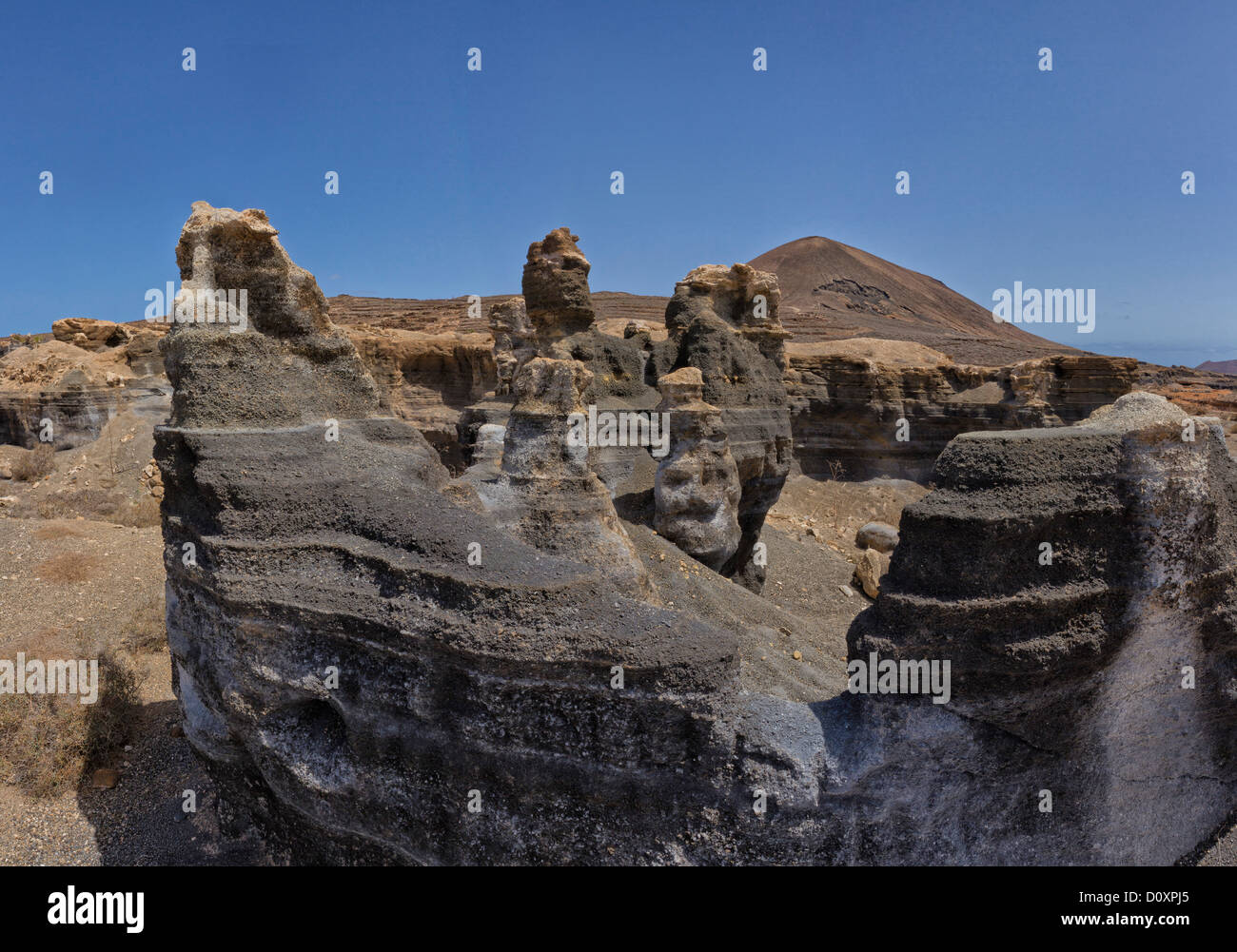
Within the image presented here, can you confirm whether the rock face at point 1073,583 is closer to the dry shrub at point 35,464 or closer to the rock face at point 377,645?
the rock face at point 377,645

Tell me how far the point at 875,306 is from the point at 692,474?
38.4 meters

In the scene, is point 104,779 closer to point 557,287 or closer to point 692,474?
point 692,474

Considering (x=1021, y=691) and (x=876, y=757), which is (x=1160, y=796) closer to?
(x=1021, y=691)

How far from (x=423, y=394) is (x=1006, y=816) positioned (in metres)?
17.4

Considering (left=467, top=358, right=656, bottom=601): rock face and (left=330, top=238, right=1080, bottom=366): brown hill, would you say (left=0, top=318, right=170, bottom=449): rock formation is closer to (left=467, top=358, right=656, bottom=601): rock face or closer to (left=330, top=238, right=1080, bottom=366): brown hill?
(left=330, top=238, right=1080, bottom=366): brown hill

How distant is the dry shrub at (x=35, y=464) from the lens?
55.1 ft

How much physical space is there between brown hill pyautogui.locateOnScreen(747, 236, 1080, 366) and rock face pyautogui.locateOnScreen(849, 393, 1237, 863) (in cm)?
2600

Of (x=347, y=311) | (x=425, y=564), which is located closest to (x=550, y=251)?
(x=425, y=564)

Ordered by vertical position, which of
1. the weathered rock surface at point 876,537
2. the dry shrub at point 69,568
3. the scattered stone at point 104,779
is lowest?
the scattered stone at point 104,779

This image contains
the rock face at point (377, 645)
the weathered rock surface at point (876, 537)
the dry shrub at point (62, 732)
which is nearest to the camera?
the rock face at point (377, 645)

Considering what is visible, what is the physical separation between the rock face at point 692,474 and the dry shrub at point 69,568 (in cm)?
720

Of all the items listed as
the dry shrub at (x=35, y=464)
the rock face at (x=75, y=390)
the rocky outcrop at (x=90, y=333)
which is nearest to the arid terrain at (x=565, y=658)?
the dry shrub at (x=35, y=464)

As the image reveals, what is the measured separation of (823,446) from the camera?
20.3 meters

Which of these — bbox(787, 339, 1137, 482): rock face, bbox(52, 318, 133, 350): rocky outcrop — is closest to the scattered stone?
bbox(787, 339, 1137, 482): rock face
